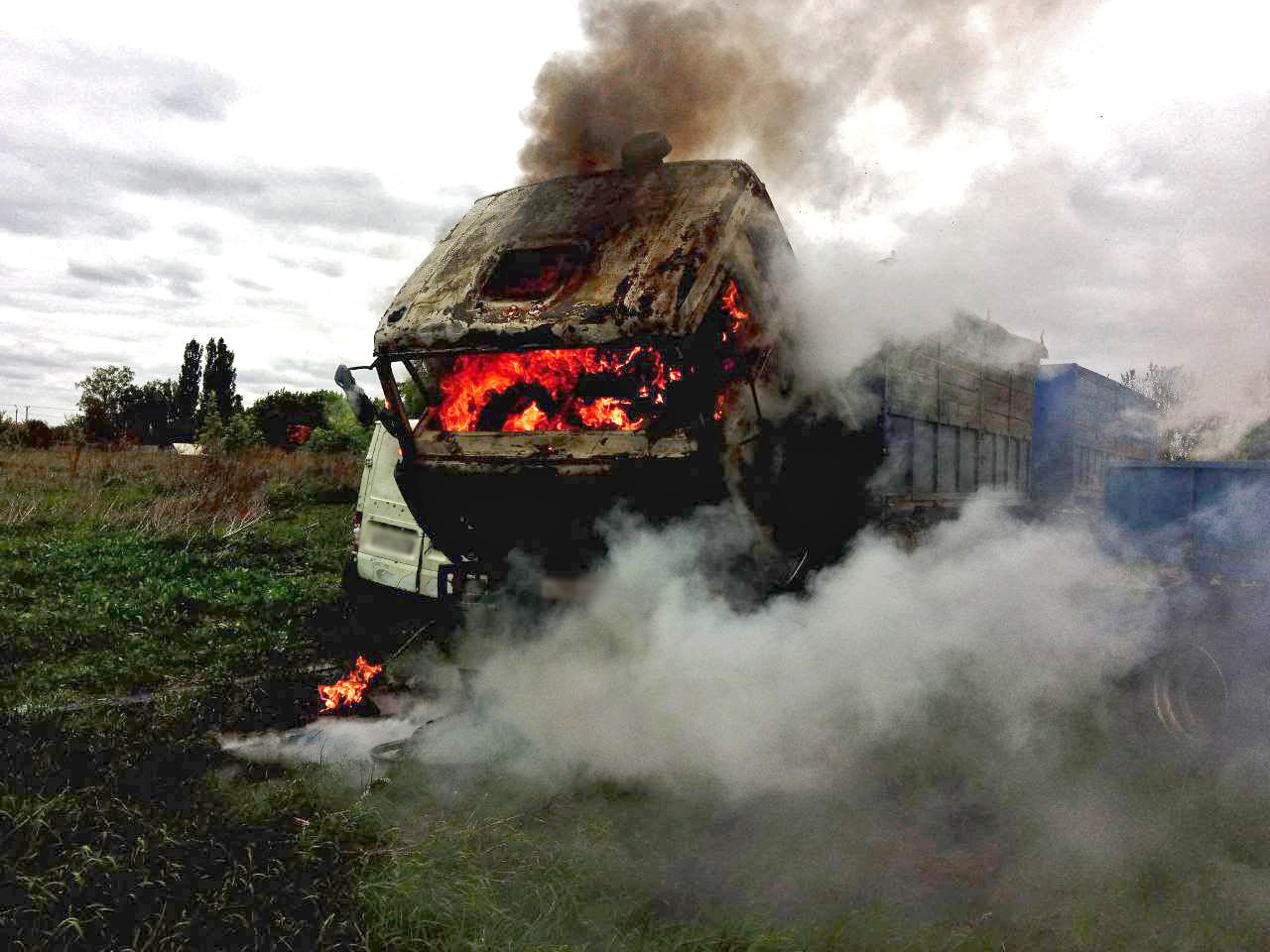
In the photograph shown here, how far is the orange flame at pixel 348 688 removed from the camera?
17.9ft

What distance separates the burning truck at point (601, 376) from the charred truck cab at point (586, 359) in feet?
0.04

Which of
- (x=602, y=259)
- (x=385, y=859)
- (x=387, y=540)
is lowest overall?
(x=385, y=859)

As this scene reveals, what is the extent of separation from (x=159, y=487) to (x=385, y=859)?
14.2m

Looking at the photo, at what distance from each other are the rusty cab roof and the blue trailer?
9.41 feet

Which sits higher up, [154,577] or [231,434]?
[231,434]

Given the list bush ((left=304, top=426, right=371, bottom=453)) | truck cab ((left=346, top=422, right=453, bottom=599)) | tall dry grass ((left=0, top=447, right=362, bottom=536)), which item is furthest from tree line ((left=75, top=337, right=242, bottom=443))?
truck cab ((left=346, top=422, right=453, bottom=599))

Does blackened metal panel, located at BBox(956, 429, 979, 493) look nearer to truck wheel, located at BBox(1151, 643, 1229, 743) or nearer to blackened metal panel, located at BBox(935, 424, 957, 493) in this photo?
blackened metal panel, located at BBox(935, 424, 957, 493)

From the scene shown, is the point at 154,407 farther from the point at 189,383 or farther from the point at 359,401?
the point at 359,401

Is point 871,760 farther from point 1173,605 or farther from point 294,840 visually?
point 294,840

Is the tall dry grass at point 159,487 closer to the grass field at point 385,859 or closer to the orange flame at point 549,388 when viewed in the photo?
the grass field at point 385,859

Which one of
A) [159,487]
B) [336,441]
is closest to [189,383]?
[336,441]

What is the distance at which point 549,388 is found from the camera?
4980mm

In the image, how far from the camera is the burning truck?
182 inches

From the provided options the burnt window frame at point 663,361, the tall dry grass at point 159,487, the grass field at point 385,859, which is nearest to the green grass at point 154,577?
the tall dry grass at point 159,487
